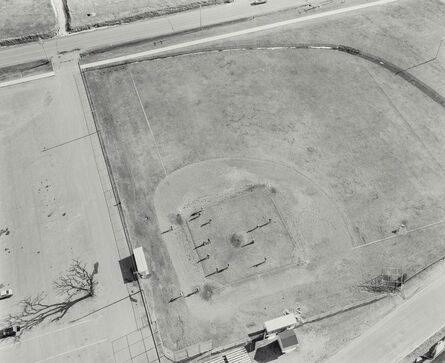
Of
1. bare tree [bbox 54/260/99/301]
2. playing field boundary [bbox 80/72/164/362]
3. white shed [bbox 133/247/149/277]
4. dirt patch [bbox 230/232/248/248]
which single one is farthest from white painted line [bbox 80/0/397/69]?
dirt patch [bbox 230/232/248/248]

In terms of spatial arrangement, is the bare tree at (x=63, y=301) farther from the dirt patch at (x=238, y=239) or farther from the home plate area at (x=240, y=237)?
the dirt patch at (x=238, y=239)

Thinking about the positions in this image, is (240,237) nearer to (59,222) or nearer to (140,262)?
(140,262)

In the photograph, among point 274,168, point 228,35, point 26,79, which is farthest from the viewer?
point 228,35

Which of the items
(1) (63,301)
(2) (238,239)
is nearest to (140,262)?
(1) (63,301)

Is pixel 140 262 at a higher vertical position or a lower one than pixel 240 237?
higher

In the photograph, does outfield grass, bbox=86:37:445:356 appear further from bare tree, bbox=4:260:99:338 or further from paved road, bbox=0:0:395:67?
paved road, bbox=0:0:395:67

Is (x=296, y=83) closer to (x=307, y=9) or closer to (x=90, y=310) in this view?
(x=307, y=9)
